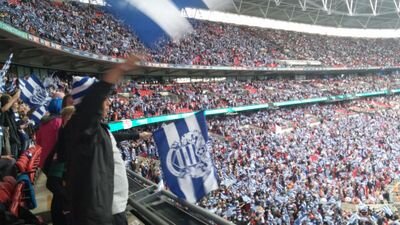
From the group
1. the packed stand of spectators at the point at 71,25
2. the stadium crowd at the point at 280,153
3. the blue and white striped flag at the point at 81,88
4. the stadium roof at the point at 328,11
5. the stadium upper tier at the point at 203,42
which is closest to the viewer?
the blue and white striped flag at the point at 81,88

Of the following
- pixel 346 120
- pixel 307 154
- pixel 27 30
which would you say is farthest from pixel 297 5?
pixel 27 30

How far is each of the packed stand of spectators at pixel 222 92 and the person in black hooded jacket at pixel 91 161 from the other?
504 inches

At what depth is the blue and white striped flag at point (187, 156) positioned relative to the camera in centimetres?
330

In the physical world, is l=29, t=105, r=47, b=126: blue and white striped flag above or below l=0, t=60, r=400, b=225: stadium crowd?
above

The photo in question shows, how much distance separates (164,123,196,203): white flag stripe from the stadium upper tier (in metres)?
0.77

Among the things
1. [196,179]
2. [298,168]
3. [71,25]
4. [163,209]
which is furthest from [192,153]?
[71,25]

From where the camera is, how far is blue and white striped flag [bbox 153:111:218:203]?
3.30 meters

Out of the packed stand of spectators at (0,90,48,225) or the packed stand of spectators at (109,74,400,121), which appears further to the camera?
the packed stand of spectators at (109,74,400,121)

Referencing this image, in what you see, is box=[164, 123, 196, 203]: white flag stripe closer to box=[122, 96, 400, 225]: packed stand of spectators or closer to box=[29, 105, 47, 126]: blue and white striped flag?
box=[29, 105, 47, 126]: blue and white striped flag

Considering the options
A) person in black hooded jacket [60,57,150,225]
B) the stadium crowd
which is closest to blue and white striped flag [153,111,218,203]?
the stadium crowd

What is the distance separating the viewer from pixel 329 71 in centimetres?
4675

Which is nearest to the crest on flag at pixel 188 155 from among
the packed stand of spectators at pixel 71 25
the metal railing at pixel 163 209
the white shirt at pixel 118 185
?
the metal railing at pixel 163 209

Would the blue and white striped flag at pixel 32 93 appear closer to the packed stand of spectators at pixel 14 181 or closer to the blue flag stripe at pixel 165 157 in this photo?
the packed stand of spectators at pixel 14 181

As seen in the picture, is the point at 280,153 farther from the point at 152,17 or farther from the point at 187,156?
the point at 152,17
